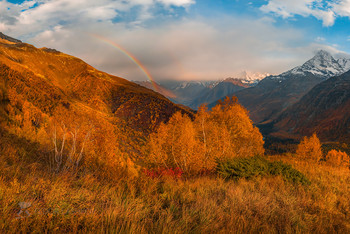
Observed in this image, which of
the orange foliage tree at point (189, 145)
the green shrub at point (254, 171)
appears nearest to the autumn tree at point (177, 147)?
the orange foliage tree at point (189, 145)

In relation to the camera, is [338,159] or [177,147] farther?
[338,159]

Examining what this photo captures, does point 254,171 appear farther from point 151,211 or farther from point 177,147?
point 177,147

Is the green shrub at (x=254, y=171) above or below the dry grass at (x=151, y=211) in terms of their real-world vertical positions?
below

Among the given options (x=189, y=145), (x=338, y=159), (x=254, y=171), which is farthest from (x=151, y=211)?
(x=338, y=159)

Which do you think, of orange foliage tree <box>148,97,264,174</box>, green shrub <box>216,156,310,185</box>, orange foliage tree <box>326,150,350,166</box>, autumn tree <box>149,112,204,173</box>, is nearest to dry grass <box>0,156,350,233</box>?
green shrub <box>216,156,310,185</box>

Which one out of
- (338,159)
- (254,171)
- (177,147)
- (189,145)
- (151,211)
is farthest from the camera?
(338,159)

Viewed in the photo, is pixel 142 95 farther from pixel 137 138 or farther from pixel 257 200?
pixel 257 200

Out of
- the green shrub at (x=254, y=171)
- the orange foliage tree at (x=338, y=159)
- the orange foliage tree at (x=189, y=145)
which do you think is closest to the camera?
the green shrub at (x=254, y=171)

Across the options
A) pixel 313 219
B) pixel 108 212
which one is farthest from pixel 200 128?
pixel 108 212

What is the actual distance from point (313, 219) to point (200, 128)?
13671mm

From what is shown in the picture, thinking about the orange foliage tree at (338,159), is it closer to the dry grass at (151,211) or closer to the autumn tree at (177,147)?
the autumn tree at (177,147)

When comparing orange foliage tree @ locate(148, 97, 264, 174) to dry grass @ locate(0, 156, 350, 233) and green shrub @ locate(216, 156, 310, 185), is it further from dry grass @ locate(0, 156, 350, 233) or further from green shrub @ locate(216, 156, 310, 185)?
dry grass @ locate(0, 156, 350, 233)

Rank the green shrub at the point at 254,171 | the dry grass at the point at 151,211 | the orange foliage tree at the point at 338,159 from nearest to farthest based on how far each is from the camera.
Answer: the dry grass at the point at 151,211 < the green shrub at the point at 254,171 < the orange foliage tree at the point at 338,159

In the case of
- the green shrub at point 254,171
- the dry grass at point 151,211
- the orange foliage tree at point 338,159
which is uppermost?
the dry grass at point 151,211
